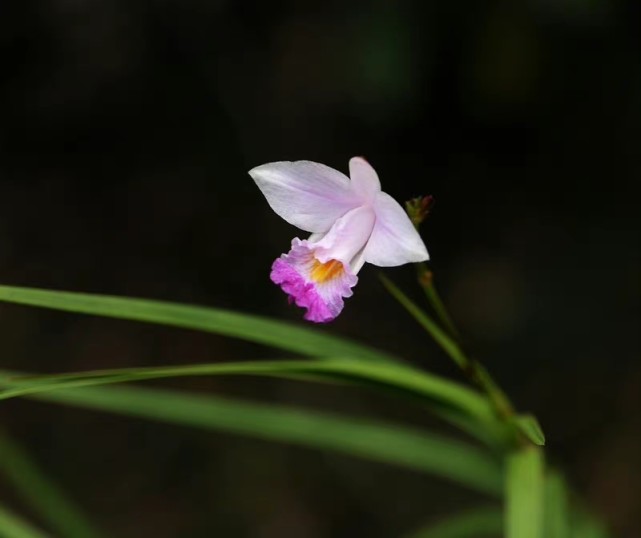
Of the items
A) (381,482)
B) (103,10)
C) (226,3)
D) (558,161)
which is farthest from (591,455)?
(103,10)

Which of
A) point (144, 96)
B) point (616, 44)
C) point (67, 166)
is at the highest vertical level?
point (616, 44)

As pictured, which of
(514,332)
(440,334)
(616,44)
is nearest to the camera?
(440,334)

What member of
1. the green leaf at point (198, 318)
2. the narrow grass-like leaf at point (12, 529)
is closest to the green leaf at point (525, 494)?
the green leaf at point (198, 318)

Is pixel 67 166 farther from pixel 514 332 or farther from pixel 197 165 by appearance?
pixel 514 332

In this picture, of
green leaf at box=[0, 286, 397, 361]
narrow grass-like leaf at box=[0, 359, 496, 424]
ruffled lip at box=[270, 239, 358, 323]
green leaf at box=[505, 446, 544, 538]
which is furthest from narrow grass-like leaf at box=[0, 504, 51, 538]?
green leaf at box=[505, 446, 544, 538]

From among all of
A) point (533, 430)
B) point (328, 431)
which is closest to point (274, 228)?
point (328, 431)

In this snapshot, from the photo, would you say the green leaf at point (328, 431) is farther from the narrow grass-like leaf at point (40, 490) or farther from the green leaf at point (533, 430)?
the green leaf at point (533, 430)

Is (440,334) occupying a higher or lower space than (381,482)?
higher
